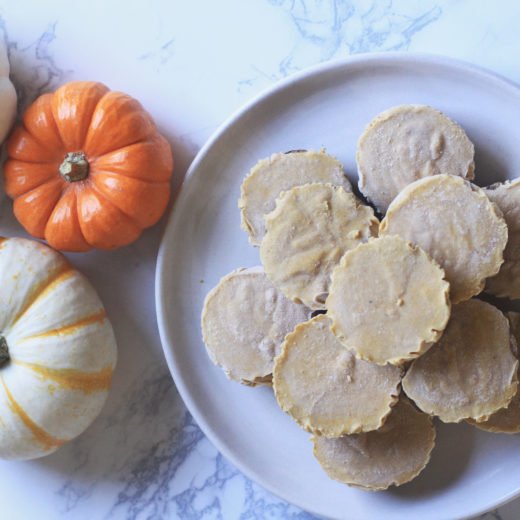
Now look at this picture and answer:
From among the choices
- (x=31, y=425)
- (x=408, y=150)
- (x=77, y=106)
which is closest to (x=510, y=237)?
(x=408, y=150)

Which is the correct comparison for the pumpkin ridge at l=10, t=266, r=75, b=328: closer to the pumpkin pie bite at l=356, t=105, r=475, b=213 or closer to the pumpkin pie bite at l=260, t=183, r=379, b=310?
the pumpkin pie bite at l=260, t=183, r=379, b=310

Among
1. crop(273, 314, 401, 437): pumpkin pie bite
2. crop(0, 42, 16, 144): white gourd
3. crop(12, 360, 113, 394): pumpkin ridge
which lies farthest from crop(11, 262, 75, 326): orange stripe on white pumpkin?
crop(273, 314, 401, 437): pumpkin pie bite

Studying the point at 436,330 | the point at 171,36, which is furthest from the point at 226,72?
the point at 436,330

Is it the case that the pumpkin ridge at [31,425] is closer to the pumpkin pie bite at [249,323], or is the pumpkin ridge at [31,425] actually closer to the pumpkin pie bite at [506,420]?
the pumpkin pie bite at [249,323]

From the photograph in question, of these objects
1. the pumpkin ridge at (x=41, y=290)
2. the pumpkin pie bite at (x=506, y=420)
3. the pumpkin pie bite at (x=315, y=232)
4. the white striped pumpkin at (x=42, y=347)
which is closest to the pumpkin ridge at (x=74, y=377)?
the white striped pumpkin at (x=42, y=347)

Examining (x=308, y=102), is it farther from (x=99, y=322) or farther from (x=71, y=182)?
(x=99, y=322)
